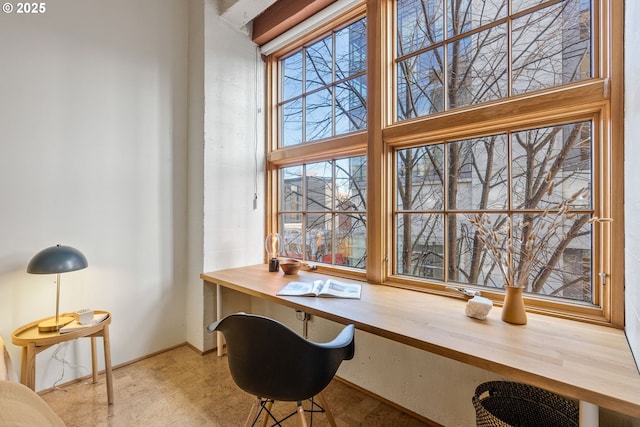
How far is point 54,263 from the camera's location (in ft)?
5.27

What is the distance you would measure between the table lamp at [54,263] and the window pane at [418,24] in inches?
98.9

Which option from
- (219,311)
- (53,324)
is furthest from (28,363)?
(219,311)

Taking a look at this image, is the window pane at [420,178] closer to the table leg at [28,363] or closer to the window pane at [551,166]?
the window pane at [551,166]

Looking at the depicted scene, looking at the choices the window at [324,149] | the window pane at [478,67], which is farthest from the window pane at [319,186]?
the window pane at [478,67]

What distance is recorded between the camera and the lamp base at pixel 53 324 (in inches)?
64.2

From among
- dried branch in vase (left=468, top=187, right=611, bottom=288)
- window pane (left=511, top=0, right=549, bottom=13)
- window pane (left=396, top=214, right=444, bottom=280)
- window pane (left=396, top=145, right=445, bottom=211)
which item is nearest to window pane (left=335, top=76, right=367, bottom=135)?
window pane (left=396, top=145, right=445, bottom=211)

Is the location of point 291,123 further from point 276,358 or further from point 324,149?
point 276,358

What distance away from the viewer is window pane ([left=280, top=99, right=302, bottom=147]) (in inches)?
105

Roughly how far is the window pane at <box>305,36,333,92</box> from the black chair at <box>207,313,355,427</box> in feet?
6.84

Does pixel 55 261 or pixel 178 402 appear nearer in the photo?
pixel 55 261

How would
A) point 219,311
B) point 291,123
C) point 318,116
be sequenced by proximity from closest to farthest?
point 219,311 < point 318,116 < point 291,123

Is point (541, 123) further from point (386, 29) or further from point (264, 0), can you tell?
point (264, 0)

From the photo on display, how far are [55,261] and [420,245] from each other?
2217mm

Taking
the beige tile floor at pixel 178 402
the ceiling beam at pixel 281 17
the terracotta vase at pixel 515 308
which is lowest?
the beige tile floor at pixel 178 402
